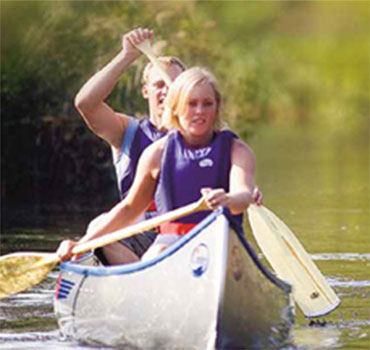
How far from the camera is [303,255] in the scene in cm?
908

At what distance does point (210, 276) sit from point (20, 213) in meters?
8.00

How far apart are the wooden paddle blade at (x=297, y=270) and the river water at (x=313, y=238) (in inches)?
4.2

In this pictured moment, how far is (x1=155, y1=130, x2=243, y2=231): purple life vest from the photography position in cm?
797

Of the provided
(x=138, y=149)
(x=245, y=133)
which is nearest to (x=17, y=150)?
(x=245, y=133)

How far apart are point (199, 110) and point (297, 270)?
1.54m

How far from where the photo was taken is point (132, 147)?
9031 mm

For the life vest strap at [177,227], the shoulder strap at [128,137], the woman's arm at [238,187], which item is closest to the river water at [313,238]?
the life vest strap at [177,227]

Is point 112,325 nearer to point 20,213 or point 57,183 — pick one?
point 20,213

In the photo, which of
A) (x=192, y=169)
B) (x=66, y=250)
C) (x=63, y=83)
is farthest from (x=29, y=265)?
(x=63, y=83)

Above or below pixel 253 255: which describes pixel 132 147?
above

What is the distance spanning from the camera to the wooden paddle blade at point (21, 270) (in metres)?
8.72

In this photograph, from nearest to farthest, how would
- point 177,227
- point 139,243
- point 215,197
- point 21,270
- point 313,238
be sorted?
point 215,197, point 177,227, point 139,243, point 21,270, point 313,238

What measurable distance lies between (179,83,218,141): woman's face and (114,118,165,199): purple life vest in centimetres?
103

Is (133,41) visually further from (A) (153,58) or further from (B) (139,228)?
(B) (139,228)
